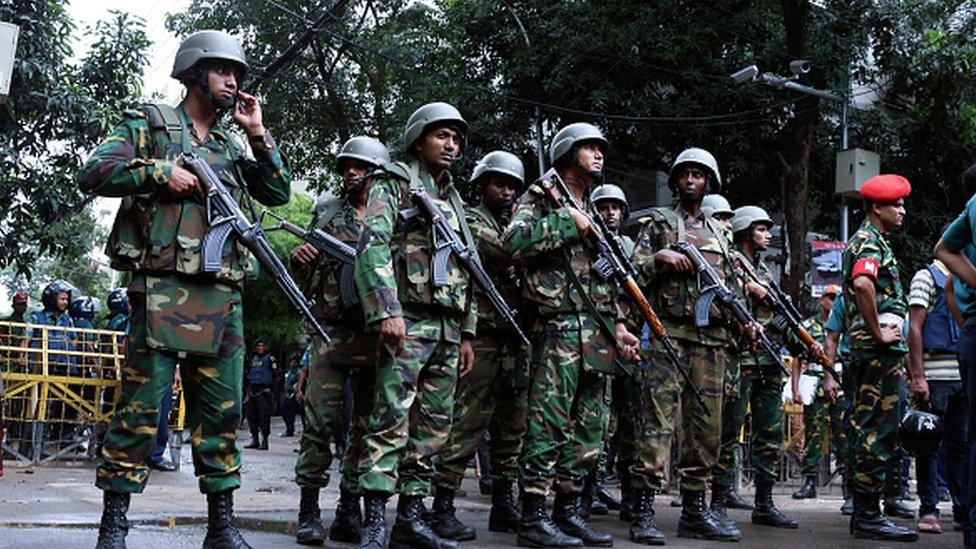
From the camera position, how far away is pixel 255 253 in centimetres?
503

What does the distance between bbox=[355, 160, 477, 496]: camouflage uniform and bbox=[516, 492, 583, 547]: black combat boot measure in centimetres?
72

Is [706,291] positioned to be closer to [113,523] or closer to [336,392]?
[336,392]

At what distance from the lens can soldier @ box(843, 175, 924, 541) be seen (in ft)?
23.2

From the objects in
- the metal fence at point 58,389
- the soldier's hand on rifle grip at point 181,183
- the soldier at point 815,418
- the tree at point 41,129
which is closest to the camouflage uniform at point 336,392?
the soldier's hand on rifle grip at point 181,183

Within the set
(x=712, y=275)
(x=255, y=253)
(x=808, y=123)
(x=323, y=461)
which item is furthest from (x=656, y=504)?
(x=808, y=123)

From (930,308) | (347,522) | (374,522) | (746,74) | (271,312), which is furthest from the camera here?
(271,312)

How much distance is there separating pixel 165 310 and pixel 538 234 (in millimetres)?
2170

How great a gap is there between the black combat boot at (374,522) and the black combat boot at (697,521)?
90.4 inches

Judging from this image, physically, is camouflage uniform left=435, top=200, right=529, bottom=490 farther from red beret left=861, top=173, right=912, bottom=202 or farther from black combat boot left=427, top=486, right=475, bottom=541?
red beret left=861, top=173, right=912, bottom=202

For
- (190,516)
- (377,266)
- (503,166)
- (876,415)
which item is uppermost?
(503,166)

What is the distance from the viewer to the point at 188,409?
501 cm

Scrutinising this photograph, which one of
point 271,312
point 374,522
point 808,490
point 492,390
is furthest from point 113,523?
point 271,312

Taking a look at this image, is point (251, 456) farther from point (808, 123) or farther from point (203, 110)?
point (203, 110)

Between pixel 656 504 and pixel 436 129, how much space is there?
5.15m
